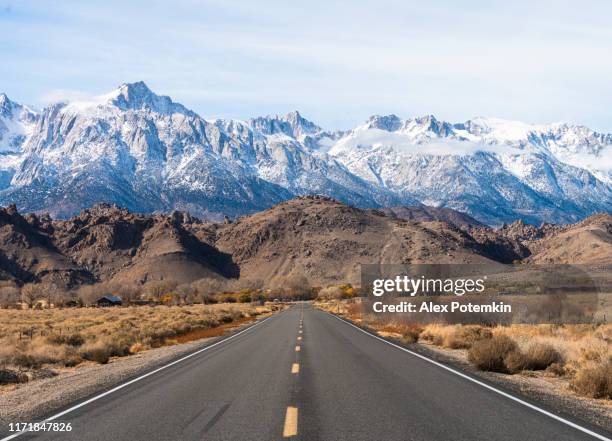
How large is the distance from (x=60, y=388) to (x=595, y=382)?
12.6 meters

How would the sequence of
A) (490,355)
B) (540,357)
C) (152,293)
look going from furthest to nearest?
1. (152,293)
2. (540,357)
3. (490,355)

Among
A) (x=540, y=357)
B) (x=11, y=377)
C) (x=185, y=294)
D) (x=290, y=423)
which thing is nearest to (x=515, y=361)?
(x=540, y=357)

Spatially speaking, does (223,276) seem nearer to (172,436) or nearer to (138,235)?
(138,235)

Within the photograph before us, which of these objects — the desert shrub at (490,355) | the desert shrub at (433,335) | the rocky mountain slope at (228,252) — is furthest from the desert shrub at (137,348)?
the rocky mountain slope at (228,252)

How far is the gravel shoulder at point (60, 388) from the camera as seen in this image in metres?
12.4

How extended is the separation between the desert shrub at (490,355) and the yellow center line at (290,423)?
8295mm

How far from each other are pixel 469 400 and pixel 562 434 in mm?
2841

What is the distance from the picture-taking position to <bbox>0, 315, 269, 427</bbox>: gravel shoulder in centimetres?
1245

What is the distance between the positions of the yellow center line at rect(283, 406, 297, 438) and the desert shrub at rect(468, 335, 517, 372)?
830 centimetres

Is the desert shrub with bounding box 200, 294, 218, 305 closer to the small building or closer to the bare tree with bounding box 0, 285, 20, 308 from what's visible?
the small building

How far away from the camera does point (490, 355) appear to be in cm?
1816

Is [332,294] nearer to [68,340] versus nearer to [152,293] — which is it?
[152,293]

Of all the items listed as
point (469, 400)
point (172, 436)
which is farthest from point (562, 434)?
point (172, 436)

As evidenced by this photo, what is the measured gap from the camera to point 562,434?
31.8 ft
